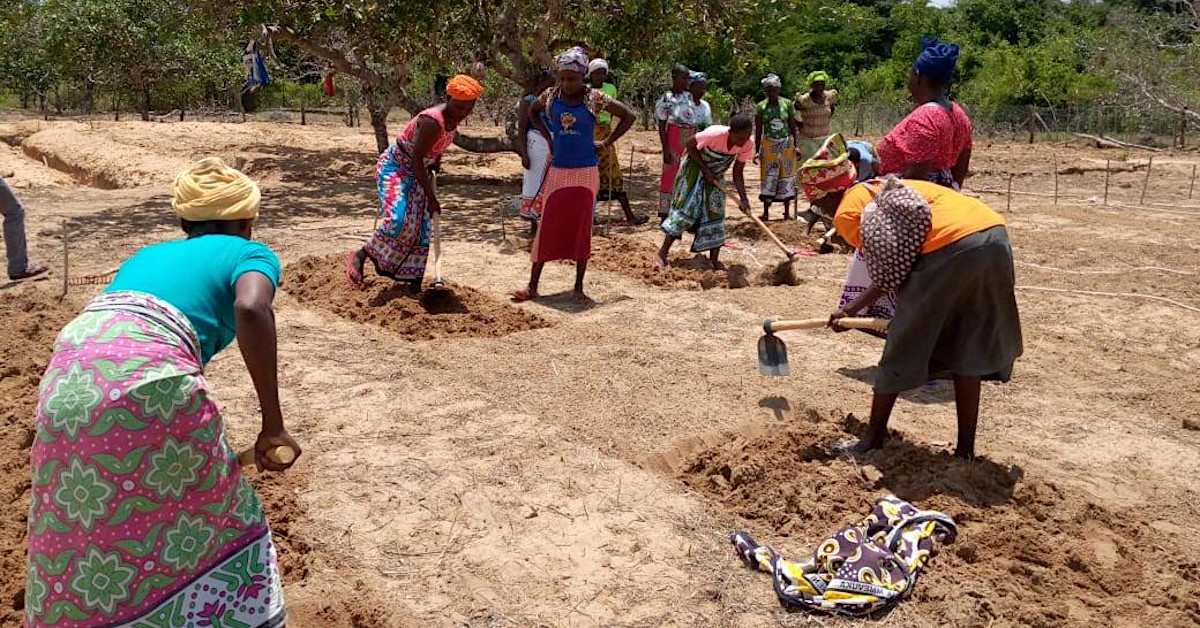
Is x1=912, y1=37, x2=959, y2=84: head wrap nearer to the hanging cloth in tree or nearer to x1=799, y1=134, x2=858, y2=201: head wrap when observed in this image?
x1=799, y1=134, x2=858, y2=201: head wrap

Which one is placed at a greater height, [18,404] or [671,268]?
[671,268]

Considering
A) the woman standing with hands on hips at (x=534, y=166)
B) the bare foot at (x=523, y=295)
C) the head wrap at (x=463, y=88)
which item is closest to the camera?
the head wrap at (x=463, y=88)

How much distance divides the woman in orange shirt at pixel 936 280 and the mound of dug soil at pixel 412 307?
2.74 meters

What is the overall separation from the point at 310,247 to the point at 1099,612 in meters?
7.02

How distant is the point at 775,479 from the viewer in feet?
12.6

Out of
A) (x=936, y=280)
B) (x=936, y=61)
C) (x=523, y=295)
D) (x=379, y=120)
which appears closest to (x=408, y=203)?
(x=523, y=295)

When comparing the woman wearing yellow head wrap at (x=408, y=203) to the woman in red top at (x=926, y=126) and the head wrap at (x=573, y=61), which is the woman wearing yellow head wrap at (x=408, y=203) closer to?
the head wrap at (x=573, y=61)

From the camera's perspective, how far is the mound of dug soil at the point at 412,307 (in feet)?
19.8

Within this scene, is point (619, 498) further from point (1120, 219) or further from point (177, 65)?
point (177, 65)

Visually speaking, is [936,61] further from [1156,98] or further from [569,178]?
[1156,98]

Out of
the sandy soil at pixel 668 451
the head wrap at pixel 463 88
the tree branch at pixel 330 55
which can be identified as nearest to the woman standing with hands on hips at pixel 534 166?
the sandy soil at pixel 668 451

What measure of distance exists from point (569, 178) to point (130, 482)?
485cm

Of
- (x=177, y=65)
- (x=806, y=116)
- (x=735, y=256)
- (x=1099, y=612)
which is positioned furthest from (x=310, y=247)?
(x=177, y=65)

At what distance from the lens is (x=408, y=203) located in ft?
21.0
